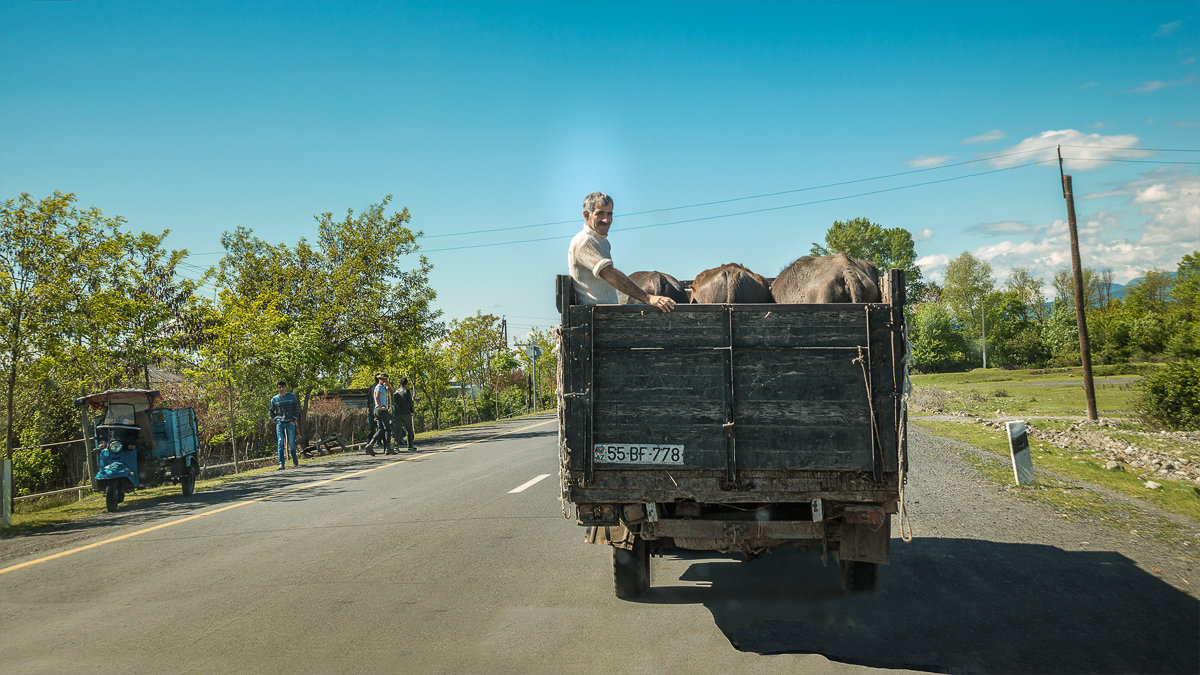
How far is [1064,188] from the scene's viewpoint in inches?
899

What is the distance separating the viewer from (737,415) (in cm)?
419

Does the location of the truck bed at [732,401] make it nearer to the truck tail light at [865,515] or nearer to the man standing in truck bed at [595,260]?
the truck tail light at [865,515]

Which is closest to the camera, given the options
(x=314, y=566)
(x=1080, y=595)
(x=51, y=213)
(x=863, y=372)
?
(x=863, y=372)

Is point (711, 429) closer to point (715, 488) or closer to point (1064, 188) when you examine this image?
→ point (715, 488)

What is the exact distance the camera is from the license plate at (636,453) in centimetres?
419

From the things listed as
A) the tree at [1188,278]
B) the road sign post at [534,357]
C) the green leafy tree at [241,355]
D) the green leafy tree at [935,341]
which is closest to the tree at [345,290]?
the green leafy tree at [241,355]

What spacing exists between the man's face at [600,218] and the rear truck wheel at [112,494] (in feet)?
30.1

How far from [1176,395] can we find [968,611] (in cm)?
1688

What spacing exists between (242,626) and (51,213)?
1060cm

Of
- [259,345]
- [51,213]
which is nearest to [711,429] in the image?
[51,213]

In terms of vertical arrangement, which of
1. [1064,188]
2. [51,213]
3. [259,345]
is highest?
[1064,188]

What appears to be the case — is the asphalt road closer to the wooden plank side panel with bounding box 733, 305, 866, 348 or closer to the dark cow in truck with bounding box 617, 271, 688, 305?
the wooden plank side panel with bounding box 733, 305, 866, 348

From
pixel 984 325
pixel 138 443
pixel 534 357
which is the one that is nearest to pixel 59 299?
pixel 138 443

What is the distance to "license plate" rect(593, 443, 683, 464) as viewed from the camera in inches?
165
